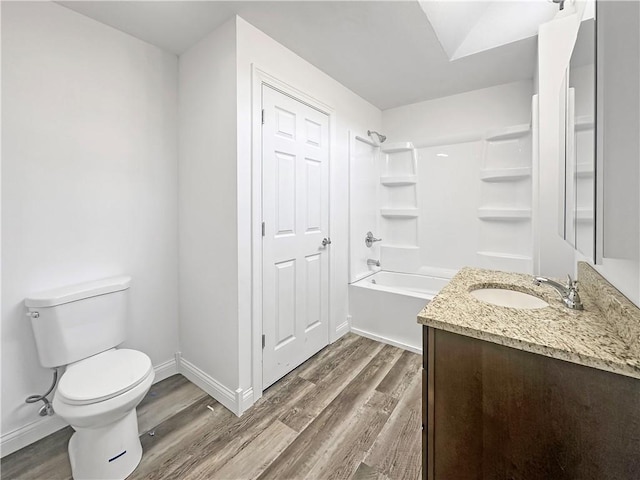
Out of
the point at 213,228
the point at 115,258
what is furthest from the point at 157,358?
the point at 213,228

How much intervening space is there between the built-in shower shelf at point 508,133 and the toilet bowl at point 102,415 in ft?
10.8

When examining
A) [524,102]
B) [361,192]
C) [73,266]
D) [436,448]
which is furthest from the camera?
[361,192]

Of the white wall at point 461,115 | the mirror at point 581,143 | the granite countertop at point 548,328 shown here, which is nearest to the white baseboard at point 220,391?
the granite countertop at point 548,328

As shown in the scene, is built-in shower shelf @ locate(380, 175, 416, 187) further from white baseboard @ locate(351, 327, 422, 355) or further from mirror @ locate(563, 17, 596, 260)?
mirror @ locate(563, 17, 596, 260)

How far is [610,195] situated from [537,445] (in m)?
0.72

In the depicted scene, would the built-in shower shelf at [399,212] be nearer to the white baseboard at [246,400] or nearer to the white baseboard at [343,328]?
the white baseboard at [343,328]

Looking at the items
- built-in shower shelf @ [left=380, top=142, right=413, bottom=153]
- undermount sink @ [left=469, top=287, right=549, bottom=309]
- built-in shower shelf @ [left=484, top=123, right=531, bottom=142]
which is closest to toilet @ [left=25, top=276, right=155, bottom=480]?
undermount sink @ [left=469, top=287, right=549, bottom=309]

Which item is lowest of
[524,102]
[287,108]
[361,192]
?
[361,192]

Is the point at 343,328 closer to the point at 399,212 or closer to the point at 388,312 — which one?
the point at 388,312

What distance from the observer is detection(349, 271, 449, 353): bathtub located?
2.43m

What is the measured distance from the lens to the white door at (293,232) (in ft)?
6.18

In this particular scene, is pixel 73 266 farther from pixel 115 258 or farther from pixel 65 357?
pixel 65 357

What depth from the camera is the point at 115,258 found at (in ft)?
5.92

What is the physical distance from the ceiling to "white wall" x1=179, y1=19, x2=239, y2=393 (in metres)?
0.16
